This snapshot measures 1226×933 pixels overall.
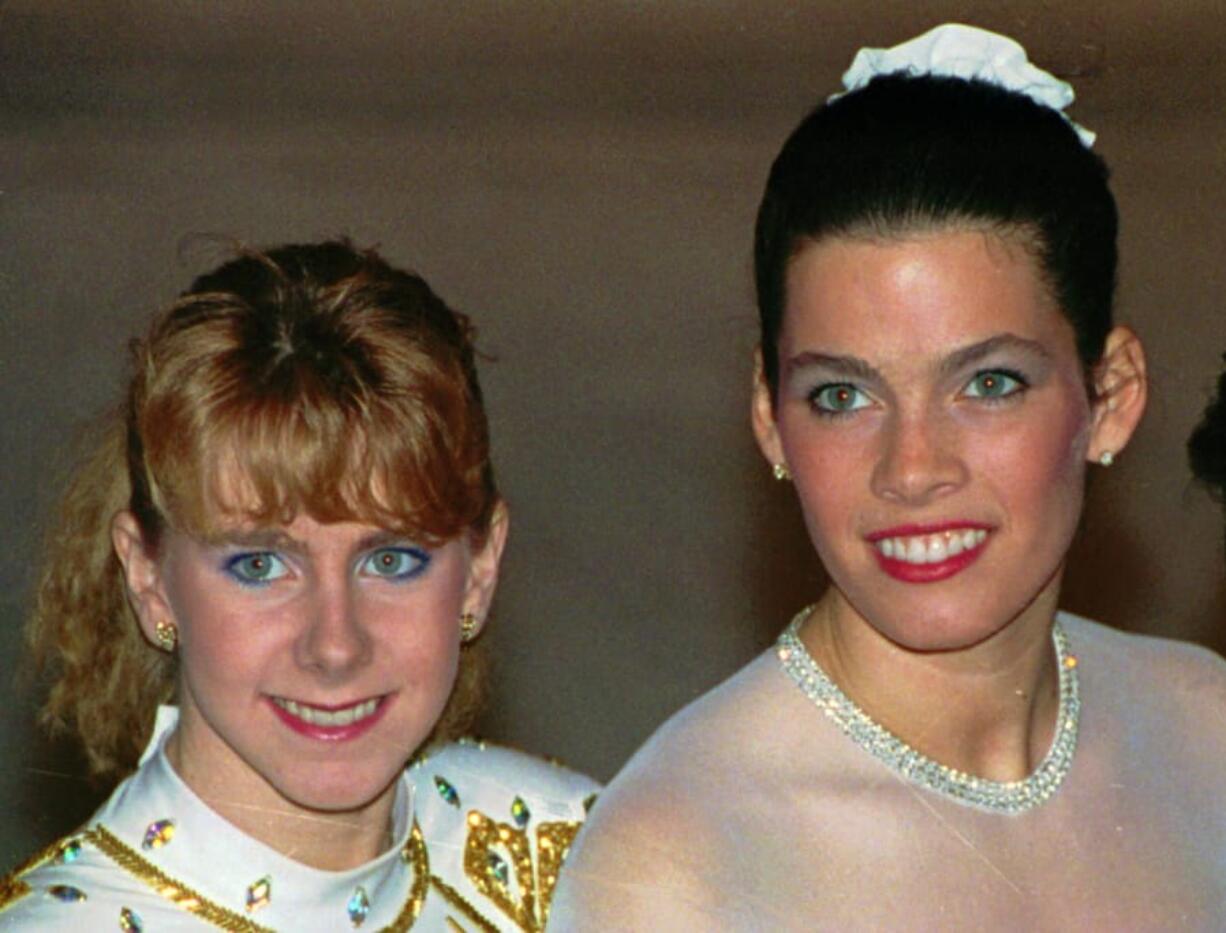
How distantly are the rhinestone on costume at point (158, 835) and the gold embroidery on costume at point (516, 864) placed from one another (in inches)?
12.5

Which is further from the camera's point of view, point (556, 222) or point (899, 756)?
point (556, 222)

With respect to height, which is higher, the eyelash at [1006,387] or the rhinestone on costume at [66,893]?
the eyelash at [1006,387]

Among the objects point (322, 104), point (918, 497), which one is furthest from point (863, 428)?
point (322, 104)

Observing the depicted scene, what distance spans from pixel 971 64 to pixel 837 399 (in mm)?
341

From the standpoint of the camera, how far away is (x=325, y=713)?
77.7 inches

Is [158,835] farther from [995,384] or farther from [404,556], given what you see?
[995,384]

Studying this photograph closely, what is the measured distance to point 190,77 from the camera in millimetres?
2676

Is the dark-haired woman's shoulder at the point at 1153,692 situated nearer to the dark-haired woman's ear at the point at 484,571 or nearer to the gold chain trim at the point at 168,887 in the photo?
the dark-haired woman's ear at the point at 484,571

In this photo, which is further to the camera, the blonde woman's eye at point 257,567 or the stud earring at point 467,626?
the stud earring at point 467,626

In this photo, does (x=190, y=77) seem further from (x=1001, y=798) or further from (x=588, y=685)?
(x=1001, y=798)

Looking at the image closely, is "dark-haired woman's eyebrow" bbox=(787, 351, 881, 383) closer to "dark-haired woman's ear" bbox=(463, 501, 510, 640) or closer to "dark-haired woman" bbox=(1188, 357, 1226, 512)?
"dark-haired woman's ear" bbox=(463, 501, 510, 640)

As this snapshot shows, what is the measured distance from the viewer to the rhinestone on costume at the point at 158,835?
2.04m

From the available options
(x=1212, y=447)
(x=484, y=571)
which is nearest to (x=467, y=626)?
(x=484, y=571)

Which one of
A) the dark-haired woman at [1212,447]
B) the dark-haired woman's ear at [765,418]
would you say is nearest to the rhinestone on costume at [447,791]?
the dark-haired woman's ear at [765,418]
